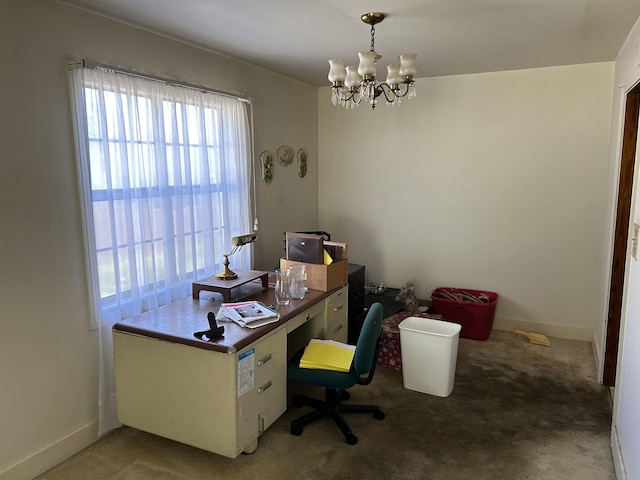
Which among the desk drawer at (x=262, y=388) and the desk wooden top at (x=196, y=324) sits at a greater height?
the desk wooden top at (x=196, y=324)

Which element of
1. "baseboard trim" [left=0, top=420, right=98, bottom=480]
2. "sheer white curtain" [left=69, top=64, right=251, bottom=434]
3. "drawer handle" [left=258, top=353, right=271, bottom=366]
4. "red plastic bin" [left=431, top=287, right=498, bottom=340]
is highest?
"sheer white curtain" [left=69, top=64, right=251, bottom=434]

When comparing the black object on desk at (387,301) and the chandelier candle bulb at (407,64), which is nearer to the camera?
the chandelier candle bulb at (407,64)

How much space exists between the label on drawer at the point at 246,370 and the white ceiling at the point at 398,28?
1.69 meters

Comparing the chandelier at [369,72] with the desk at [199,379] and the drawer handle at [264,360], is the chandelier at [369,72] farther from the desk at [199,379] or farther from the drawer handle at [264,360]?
the drawer handle at [264,360]

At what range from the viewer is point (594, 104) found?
374 centimetres

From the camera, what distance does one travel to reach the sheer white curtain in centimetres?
244

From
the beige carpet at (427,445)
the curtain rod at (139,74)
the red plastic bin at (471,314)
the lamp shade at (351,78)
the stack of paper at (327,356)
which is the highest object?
the curtain rod at (139,74)

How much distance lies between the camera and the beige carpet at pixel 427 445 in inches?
90.0

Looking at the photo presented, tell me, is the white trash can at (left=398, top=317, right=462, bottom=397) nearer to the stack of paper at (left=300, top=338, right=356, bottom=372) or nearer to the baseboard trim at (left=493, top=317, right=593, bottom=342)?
the stack of paper at (left=300, top=338, right=356, bottom=372)

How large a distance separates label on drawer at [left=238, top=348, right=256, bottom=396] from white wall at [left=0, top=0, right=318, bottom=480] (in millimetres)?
944

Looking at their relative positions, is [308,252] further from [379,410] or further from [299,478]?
[299,478]

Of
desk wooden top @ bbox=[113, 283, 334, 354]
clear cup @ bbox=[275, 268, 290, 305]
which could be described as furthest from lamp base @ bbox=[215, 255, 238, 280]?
clear cup @ bbox=[275, 268, 290, 305]

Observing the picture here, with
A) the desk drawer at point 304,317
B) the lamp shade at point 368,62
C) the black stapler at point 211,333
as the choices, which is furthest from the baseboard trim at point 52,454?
the lamp shade at point 368,62

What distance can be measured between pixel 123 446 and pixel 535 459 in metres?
2.15
